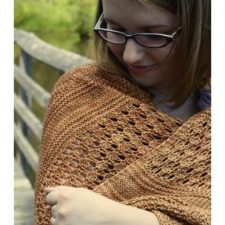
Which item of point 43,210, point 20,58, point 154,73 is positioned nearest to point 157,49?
point 154,73

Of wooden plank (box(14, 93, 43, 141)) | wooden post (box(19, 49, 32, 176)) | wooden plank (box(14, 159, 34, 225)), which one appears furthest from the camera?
wooden post (box(19, 49, 32, 176))

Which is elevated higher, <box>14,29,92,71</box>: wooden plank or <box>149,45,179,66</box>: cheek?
<box>149,45,179,66</box>: cheek

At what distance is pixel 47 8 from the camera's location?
2223mm

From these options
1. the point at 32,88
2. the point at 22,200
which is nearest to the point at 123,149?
the point at 22,200

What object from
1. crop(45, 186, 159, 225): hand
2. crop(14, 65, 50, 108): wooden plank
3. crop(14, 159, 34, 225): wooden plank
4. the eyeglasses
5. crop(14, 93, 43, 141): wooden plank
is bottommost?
crop(14, 159, 34, 225): wooden plank

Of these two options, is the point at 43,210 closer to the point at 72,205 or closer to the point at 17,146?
the point at 72,205

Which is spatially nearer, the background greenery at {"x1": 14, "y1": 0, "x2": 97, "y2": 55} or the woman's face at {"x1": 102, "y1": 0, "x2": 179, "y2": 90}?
the woman's face at {"x1": 102, "y1": 0, "x2": 179, "y2": 90}

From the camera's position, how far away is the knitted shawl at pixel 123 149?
0.94 m

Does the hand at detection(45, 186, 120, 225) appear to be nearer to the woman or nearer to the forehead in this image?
the woman

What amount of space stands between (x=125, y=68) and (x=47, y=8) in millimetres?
1253

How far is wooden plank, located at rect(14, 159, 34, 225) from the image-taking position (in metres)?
2.23

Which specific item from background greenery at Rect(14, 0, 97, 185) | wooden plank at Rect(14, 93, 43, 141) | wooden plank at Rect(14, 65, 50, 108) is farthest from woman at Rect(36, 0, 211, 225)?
wooden plank at Rect(14, 93, 43, 141)

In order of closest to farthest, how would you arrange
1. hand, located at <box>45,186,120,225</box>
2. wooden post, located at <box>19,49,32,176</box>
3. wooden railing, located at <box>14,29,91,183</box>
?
hand, located at <box>45,186,120,225</box>
wooden railing, located at <box>14,29,91,183</box>
wooden post, located at <box>19,49,32,176</box>

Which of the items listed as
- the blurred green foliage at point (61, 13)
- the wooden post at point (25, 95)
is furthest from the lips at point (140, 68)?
the wooden post at point (25, 95)
